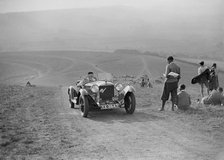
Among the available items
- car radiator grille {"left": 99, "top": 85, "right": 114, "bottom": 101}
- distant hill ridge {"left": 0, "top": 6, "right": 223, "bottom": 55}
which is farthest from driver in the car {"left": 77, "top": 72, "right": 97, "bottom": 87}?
distant hill ridge {"left": 0, "top": 6, "right": 223, "bottom": 55}

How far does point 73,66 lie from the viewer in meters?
54.4

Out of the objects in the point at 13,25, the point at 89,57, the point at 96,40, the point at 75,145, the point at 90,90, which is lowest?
the point at 75,145

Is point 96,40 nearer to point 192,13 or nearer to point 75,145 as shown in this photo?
point 192,13

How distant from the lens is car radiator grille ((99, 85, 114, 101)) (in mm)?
12133

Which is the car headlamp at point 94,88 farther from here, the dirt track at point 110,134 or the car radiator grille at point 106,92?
the dirt track at point 110,134

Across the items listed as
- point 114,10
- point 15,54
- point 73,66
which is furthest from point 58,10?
point 73,66

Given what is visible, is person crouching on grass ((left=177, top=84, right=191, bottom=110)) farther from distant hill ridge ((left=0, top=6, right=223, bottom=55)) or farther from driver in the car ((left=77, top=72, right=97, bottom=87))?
distant hill ridge ((left=0, top=6, right=223, bottom=55))

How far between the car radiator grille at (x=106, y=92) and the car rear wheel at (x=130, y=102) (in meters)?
0.57

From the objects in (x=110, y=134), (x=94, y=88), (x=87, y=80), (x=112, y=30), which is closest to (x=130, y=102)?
(x=94, y=88)

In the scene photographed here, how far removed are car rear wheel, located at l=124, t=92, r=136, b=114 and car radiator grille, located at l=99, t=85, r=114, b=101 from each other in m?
0.57

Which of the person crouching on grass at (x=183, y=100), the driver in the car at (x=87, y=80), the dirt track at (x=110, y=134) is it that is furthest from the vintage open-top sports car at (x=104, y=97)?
the person crouching on grass at (x=183, y=100)

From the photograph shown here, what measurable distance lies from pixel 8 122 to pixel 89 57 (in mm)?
52479

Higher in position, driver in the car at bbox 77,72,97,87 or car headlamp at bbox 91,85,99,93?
driver in the car at bbox 77,72,97,87

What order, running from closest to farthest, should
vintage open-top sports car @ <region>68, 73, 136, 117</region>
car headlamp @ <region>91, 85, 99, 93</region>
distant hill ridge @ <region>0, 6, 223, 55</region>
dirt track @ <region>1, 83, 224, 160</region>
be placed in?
1. dirt track @ <region>1, 83, 224, 160</region>
2. vintage open-top sports car @ <region>68, 73, 136, 117</region>
3. car headlamp @ <region>91, 85, 99, 93</region>
4. distant hill ridge @ <region>0, 6, 223, 55</region>
